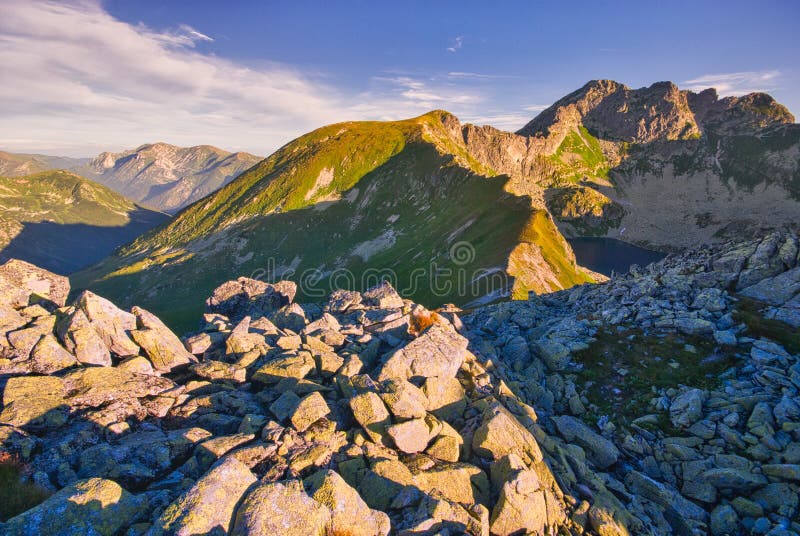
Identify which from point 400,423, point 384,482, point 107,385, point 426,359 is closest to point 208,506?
point 384,482

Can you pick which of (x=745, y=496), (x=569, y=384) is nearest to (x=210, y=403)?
(x=569, y=384)

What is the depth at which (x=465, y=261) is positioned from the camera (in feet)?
362

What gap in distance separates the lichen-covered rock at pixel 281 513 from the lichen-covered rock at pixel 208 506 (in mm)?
417

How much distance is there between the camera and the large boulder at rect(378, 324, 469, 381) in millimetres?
23438

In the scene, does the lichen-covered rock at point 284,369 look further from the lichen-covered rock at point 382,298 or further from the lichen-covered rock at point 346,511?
the lichen-covered rock at point 382,298

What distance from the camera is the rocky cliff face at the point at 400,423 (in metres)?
13.8

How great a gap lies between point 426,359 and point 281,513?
13459 millimetres

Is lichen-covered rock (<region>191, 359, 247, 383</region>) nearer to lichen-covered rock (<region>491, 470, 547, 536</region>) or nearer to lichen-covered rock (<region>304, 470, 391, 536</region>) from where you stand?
lichen-covered rock (<region>304, 470, 391, 536</region>)

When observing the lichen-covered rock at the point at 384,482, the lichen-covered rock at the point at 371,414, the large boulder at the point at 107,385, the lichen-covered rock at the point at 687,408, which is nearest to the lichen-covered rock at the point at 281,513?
the lichen-covered rock at the point at 384,482

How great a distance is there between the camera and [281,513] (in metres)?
12.3

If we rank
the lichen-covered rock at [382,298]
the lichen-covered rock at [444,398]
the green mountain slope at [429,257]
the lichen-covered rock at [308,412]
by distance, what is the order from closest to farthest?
the lichen-covered rock at [308,412] < the lichen-covered rock at [444,398] < the lichen-covered rock at [382,298] < the green mountain slope at [429,257]

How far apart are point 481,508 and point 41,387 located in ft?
73.4

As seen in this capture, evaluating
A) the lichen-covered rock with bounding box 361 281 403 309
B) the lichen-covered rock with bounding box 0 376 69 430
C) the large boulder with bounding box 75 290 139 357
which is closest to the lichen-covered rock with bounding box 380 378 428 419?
the lichen-covered rock with bounding box 0 376 69 430

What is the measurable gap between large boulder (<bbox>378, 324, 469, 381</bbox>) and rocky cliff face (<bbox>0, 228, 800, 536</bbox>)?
138mm
